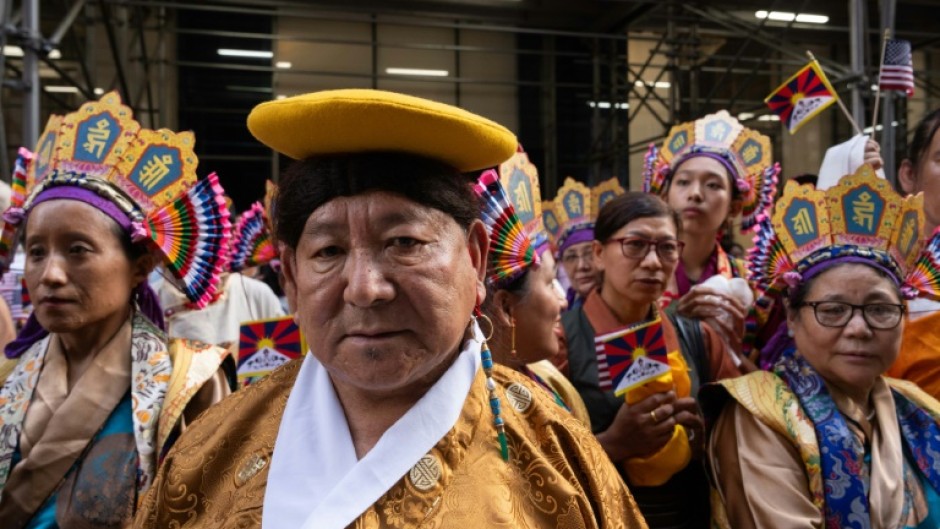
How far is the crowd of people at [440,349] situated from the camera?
4.62ft

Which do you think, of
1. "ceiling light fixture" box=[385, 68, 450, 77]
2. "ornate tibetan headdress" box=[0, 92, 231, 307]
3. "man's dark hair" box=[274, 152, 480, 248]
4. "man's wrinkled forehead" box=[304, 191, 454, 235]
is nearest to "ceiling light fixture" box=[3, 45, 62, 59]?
"ceiling light fixture" box=[385, 68, 450, 77]

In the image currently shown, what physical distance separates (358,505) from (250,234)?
2299 millimetres

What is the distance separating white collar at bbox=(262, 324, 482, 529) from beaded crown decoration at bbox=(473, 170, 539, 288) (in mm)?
472

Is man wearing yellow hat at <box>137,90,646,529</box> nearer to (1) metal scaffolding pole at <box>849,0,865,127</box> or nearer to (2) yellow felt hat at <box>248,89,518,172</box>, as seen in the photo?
(2) yellow felt hat at <box>248,89,518,172</box>

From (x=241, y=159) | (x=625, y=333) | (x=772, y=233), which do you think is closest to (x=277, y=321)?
(x=625, y=333)

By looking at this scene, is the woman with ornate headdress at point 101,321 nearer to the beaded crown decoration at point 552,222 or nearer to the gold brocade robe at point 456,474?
the gold brocade robe at point 456,474

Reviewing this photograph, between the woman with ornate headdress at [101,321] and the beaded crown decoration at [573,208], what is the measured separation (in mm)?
2620

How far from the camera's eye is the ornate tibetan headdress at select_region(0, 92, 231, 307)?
83.4 inches

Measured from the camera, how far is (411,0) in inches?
431

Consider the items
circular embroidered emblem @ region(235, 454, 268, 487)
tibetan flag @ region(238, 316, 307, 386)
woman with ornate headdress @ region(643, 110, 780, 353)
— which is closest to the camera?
circular embroidered emblem @ region(235, 454, 268, 487)

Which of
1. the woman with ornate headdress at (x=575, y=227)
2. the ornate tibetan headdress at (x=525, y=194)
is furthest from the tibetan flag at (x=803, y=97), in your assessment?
A: the ornate tibetan headdress at (x=525, y=194)

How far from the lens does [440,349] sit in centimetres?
142

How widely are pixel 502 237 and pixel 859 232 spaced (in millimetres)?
1098

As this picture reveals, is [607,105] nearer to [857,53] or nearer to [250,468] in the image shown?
[857,53]
